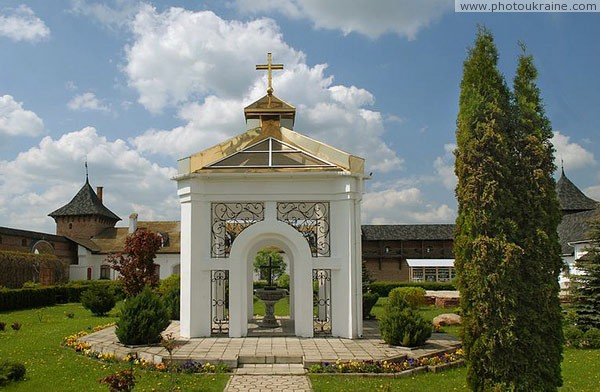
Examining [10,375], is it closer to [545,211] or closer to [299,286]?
[299,286]

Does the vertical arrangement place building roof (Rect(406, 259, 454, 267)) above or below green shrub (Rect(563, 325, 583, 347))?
above

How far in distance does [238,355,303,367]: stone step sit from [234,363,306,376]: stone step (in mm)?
81

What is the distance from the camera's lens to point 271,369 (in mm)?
10414

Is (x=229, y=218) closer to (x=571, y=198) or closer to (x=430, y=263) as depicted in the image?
(x=430, y=263)

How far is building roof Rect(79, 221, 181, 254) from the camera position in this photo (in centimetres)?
4241

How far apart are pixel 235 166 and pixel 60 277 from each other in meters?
26.3

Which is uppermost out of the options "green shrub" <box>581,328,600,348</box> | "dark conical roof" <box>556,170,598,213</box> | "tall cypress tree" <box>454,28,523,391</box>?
"dark conical roof" <box>556,170,598,213</box>

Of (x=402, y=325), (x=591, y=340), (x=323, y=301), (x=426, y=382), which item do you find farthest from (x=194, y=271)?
(x=591, y=340)

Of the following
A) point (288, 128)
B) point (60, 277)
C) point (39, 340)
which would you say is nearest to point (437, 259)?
point (60, 277)

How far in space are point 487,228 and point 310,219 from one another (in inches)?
258

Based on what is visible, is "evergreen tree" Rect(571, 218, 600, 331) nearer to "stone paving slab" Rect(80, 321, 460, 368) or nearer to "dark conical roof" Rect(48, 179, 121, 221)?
"stone paving slab" Rect(80, 321, 460, 368)

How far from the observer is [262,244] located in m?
15.0

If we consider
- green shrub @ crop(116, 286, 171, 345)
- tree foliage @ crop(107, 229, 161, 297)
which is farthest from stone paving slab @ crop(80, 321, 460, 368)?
tree foliage @ crop(107, 229, 161, 297)

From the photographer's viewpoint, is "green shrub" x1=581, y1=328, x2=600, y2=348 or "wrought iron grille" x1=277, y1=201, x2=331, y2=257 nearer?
"wrought iron grille" x1=277, y1=201, x2=331, y2=257
